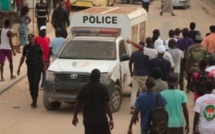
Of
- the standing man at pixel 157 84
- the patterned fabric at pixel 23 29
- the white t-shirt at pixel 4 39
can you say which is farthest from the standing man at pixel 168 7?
the standing man at pixel 157 84

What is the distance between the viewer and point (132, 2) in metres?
50.9

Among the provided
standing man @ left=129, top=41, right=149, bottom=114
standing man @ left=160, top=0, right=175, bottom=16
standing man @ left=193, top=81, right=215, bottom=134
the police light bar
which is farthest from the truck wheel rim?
standing man @ left=160, top=0, right=175, bottom=16

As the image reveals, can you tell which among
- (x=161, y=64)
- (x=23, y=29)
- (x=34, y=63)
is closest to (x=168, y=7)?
(x=23, y=29)

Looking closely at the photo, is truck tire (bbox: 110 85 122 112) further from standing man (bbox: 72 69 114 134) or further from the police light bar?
standing man (bbox: 72 69 114 134)

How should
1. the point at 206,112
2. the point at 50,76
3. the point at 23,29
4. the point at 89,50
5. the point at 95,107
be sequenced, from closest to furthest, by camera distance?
the point at 206,112
the point at 95,107
the point at 50,76
the point at 89,50
the point at 23,29

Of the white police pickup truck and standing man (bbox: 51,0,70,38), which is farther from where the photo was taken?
standing man (bbox: 51,0,70,38)

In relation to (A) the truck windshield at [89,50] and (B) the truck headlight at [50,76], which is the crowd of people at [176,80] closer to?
(A) the truck windshield at [89,50]

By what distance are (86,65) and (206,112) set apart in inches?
236

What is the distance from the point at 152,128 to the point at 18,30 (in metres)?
16.0

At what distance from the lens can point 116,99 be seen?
15.6m

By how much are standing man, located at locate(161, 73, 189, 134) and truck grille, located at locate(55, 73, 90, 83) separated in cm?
508

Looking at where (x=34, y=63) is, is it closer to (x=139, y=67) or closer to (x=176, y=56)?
(x=139, y=67)

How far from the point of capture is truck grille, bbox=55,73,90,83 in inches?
600

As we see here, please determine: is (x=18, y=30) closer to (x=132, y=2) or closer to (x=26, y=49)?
(x=26, y=49)
